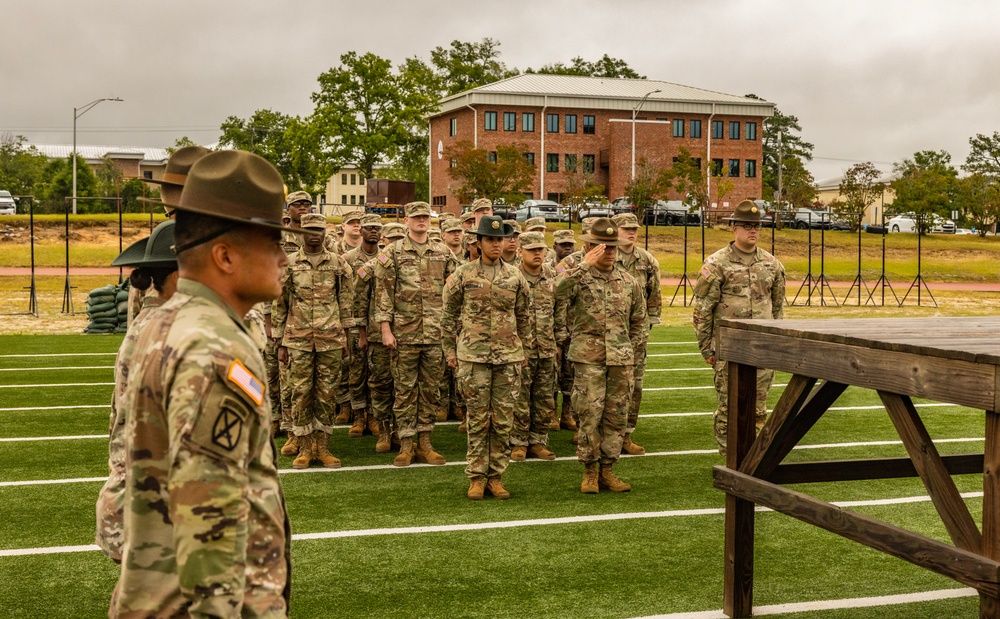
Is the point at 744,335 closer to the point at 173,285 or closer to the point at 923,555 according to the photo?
the point at 923,555

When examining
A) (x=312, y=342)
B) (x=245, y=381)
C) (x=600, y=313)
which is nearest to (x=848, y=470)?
(x=600, y=313)

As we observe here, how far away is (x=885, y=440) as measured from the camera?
1052 cm

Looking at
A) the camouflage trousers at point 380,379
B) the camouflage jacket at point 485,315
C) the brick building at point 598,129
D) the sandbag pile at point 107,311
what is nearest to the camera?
the camouflage jacket at point 485,315

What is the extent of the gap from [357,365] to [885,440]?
570 centimetres

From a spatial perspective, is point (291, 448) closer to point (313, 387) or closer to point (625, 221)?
point (313, 387)

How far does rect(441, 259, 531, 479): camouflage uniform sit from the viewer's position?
825 cm

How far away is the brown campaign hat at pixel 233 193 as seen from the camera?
8.20ft

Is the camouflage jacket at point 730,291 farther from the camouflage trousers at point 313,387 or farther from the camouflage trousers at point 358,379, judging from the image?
the camouflage trousers at point 358,379

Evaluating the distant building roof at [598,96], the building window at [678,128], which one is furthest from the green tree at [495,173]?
the building window at [678,128]

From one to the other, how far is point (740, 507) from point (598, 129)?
6324 centimetres

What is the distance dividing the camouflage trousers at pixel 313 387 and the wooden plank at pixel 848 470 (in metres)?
4.89

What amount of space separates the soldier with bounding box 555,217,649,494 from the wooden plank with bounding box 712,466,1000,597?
285 centimetres

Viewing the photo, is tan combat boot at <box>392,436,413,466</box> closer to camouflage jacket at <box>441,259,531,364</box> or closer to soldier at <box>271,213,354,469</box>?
soldier at <box>271,213,354,469</box>

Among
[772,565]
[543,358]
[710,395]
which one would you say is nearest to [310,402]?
[543,358]
